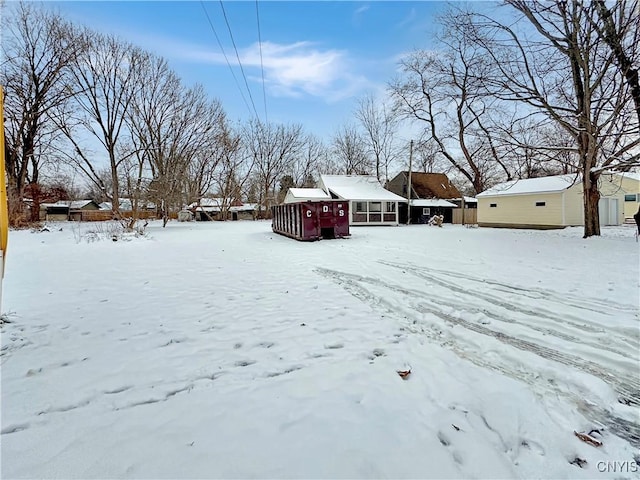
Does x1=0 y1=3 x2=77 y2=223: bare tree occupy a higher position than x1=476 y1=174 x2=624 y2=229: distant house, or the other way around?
x1=0 y1=3 x2=77 y2=223: bare tree

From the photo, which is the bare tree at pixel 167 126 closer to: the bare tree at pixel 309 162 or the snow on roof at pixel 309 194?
the snow on roof at pixel 309 194

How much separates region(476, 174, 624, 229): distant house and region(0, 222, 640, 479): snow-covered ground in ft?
51.7

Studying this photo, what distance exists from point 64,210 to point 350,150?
4031 centimetres

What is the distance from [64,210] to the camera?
44.1m

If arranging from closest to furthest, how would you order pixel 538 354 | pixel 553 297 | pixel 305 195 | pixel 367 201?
pixel 538 354 < pixel 553 297 < pixel 367 201 < pixel 305 195

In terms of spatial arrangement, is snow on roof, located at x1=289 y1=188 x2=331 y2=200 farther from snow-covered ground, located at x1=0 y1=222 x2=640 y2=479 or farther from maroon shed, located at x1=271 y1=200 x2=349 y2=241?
snow-covered ground, located at x1=0 y1=222 x2=640 y2=479

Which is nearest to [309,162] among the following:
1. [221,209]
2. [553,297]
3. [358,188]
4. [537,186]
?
[221,209]

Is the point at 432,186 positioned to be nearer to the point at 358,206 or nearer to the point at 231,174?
the point at 358,206

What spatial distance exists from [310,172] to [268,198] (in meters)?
6.88

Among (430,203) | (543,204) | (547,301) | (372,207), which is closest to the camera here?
(547,301)

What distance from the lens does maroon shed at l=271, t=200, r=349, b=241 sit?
12633 millimetres

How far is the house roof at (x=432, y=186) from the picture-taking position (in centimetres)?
3031

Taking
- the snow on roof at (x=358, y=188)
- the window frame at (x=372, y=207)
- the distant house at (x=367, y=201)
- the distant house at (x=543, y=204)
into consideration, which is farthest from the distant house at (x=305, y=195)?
the distant house at (x=543, y=204)

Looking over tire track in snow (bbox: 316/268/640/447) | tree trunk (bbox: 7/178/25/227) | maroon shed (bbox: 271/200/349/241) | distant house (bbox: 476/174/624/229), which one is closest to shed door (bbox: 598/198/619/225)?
distant house (bbox: 476/174/624/229)
